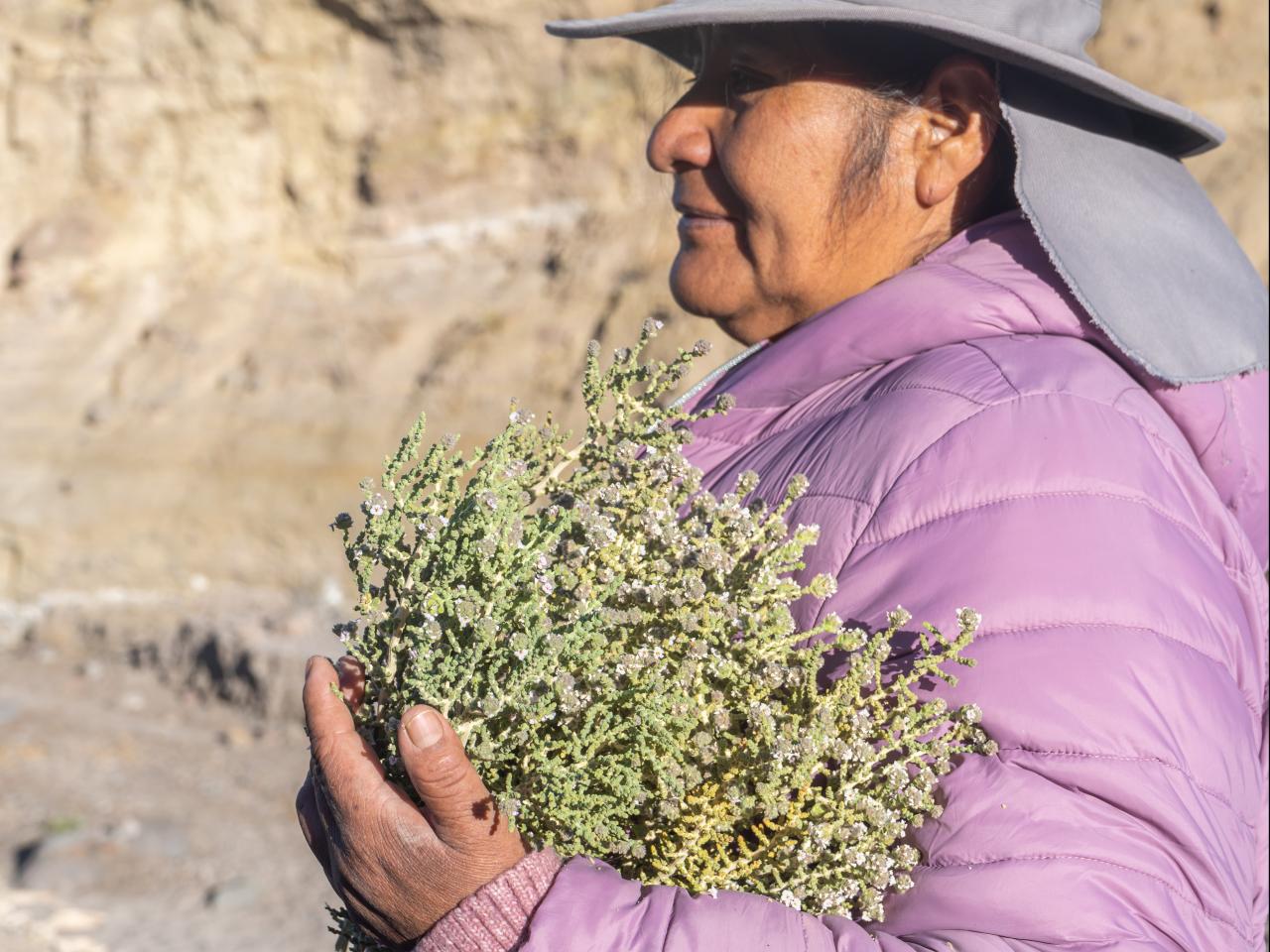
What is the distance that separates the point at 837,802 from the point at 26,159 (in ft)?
21.5

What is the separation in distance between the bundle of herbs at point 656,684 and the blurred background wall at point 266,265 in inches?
204

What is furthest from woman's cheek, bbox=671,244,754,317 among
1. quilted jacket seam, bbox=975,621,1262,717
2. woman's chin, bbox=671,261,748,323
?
quilted jacket seam, bbox=975,621,1262,717

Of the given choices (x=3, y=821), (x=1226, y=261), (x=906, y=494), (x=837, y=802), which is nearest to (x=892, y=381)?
(x=906, y=494)

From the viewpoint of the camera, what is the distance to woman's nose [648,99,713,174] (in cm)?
181

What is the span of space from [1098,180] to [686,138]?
540mm

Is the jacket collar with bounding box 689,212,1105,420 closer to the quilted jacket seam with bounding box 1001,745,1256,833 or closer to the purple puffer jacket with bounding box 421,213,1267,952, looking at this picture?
the purple puffer jacket with bounding box 421,213,1267,952

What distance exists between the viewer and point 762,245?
1.77 metres

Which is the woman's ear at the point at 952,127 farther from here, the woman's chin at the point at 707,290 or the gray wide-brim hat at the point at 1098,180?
the woman's chin at the point at 707,290

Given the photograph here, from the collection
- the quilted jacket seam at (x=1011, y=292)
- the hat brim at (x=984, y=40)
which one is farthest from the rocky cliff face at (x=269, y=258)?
the quilted jacket seam at (x=1011, y=292)

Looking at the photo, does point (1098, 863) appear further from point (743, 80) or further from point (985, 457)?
point (743, 80)

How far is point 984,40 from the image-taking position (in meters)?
1.48

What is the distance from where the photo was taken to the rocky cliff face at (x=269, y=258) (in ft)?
21.8

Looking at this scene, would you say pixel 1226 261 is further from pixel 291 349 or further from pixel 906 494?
pixel 291 349

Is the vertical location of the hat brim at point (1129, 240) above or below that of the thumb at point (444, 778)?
above
